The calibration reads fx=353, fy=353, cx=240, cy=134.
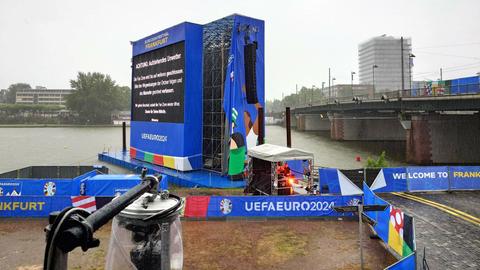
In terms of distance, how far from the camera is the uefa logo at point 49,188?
931 inches

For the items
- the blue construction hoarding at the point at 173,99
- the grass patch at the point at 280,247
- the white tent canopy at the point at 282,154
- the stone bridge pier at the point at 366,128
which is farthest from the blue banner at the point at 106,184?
the stone bridge pier at the point at 366,128

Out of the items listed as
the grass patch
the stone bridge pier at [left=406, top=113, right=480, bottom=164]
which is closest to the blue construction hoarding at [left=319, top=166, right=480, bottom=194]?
the grass patch

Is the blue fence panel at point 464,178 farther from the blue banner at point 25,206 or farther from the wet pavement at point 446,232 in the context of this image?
the blue banner at point 25,206

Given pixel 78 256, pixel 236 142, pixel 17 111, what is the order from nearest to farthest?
pixel 78 256
pixel 236 142
pixel 17 111

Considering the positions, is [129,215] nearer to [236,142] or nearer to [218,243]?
[218,243]

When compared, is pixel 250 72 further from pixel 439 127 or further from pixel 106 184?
pixel 439 127

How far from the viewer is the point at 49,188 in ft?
77.7

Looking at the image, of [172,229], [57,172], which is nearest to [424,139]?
[57,172]

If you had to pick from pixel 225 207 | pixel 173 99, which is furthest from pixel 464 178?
pixel 173 99

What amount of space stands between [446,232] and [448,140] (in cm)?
3602

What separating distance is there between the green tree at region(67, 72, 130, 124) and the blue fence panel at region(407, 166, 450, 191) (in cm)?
15155

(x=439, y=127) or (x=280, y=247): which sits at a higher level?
(x=439, y=127)

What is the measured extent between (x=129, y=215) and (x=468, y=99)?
4613 cm

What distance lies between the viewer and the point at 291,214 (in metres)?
20.5
